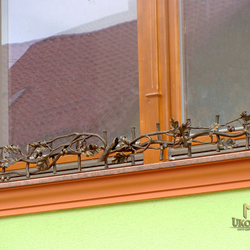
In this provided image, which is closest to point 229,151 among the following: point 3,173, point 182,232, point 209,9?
point 182,232

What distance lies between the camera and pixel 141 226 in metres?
2.25

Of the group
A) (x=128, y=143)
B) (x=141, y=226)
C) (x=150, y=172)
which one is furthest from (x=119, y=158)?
(x=141, y=226)

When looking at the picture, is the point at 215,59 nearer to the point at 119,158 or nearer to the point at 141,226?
the point at 119,158

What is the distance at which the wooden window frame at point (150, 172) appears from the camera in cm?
218

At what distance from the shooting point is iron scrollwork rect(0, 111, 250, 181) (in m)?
2.24

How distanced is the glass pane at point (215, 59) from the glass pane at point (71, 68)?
0.34 meters

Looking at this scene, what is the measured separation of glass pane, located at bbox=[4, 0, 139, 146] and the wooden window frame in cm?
15

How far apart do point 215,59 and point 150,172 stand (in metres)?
0.75

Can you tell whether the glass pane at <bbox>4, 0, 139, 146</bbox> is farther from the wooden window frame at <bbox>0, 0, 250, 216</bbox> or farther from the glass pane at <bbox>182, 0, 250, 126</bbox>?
the glass pane at <bbox>182, 0, 250, 126</bbox>

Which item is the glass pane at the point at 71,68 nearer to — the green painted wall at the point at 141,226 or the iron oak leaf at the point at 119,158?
the iron oak leaf at the point at 119,158

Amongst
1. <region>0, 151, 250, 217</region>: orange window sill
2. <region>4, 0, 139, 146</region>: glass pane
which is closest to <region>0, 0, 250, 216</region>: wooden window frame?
<region>0, 151, 250, 217</region>: orange window sill

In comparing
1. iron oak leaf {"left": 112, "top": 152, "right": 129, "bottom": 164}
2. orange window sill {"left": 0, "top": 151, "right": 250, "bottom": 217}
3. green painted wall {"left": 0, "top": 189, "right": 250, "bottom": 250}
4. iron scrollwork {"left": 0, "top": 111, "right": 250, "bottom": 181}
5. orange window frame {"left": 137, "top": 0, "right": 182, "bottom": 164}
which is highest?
orange window frame {"left": 137, "top": 0, "right": 182, "bottom": 164}

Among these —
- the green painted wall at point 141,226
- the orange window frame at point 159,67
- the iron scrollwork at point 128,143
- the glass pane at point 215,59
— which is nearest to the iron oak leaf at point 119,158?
the iron scrollwork at point 128,143

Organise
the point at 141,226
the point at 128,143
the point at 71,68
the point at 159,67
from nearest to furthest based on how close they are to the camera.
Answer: the point at 141,226 → the point at 128,143 → the point at 159,67 → the point at 71,68
